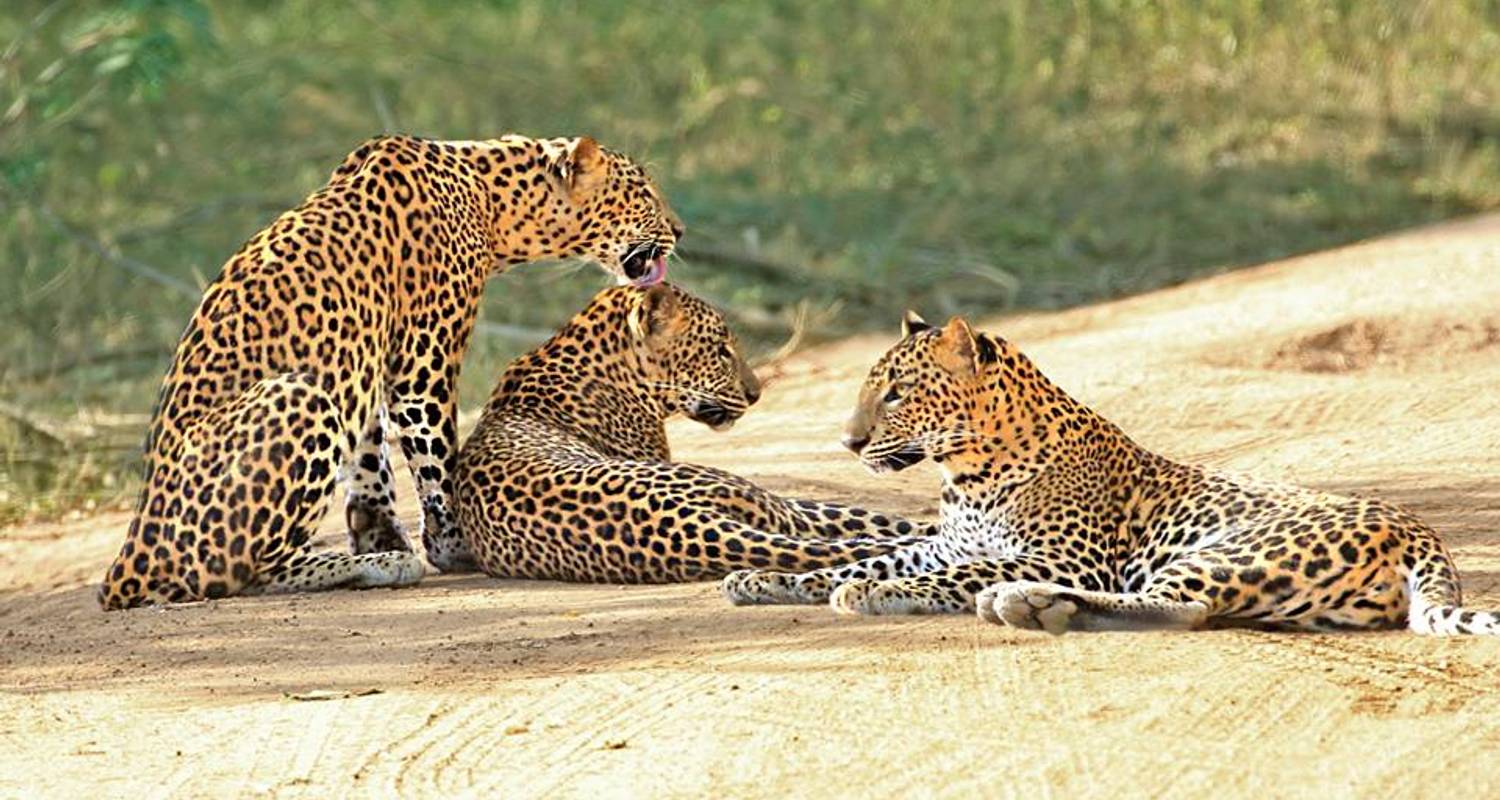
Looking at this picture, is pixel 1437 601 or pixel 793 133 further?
pixel 793 133

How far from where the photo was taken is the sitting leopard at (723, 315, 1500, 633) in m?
6.85

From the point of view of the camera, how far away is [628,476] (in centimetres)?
819

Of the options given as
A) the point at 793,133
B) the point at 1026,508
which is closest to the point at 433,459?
the point at 1026,508

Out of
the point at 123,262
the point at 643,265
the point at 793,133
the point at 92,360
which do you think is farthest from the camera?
the point at 793,133

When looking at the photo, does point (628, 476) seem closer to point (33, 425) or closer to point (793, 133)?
point (33, 425)

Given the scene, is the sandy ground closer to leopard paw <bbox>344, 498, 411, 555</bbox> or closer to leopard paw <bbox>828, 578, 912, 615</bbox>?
leopard paw <bbox>828, 578, 912, 615</bbox>

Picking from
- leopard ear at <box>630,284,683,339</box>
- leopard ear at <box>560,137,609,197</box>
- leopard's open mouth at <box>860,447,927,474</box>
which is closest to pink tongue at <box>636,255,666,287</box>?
leopard ear at <box>630,284,683,339</box>

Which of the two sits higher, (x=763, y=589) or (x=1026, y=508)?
(x=1026, y=508)

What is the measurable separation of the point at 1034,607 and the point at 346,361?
2752mm

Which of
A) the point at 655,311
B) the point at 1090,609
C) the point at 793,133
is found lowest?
the point at 1090,609

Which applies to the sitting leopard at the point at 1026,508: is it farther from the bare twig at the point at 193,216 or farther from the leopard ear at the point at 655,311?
the bare twig at the point at 193,216

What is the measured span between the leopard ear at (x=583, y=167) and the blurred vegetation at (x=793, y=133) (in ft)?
12.4

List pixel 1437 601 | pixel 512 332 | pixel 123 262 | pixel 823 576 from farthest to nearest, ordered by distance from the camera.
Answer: pixel 123 262, pixel 512 332, pixel 823 576, pixel 1437 601

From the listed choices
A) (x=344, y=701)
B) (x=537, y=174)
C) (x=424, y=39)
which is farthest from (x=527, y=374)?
(x=424, y=39)
